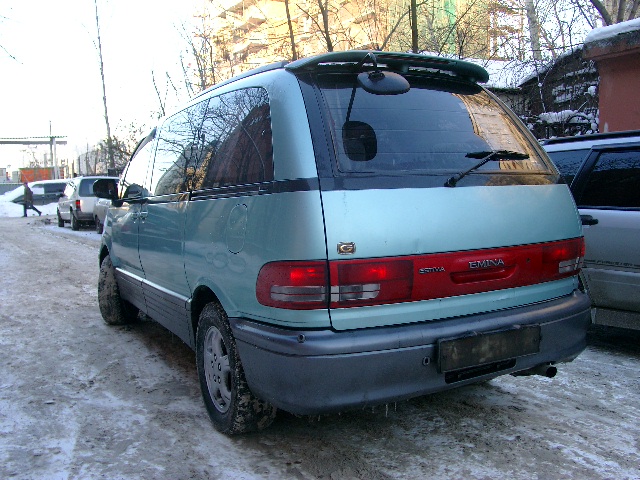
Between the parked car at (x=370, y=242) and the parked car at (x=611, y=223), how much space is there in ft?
4.46

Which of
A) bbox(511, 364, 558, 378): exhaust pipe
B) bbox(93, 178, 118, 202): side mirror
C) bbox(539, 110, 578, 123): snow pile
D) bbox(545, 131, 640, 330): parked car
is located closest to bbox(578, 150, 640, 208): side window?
bbox(545, 131, 640, 330): parked car

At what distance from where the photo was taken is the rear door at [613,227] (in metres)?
4.07

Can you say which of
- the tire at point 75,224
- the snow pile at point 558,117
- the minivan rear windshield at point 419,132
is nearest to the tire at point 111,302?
the minivan rear windshield at point 419,132

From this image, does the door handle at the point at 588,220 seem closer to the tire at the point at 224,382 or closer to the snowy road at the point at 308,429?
the snowy road at the point at 308,429

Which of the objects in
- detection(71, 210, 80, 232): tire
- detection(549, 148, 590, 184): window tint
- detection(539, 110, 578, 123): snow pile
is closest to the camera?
detection(549, 148, 590, 184): window tint

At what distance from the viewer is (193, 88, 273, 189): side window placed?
8.94ft

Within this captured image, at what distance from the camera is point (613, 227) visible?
418cm

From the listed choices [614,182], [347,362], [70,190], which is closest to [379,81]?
[347,362]

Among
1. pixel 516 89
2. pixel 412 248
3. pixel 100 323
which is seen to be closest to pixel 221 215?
pixel 412 248

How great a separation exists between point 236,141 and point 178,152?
3.22 feet

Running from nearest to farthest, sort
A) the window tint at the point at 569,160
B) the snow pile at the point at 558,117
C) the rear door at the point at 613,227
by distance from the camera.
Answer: the rear door at the point at 613,227, the window tint at the point at 569,160, the snow pile at the point at 558,117

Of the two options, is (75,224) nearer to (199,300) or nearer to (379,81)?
(199,300)

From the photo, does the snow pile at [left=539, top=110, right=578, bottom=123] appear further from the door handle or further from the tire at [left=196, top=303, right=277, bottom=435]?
the tire at [left=196, top=303, right=277, bottom=435]

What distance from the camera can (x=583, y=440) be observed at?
9.48 ft
